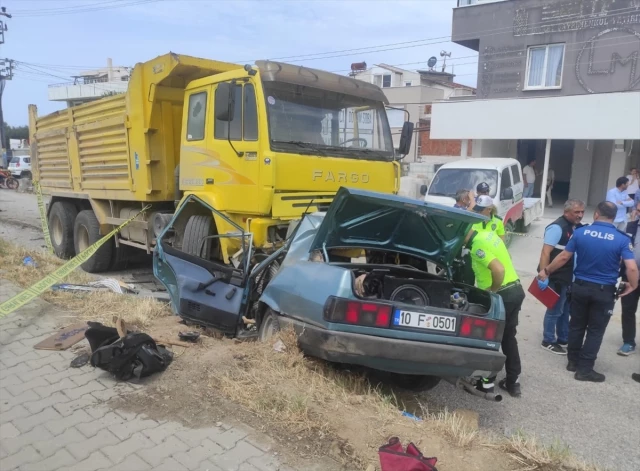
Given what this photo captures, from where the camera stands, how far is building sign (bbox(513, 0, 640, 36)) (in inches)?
659

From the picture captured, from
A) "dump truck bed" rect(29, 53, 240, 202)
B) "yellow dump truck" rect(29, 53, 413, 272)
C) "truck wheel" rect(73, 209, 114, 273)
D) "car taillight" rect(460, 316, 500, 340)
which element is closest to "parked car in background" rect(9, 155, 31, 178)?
"truck wheel" rect(73, 209, 114, 273)

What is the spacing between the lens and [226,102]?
5.25m

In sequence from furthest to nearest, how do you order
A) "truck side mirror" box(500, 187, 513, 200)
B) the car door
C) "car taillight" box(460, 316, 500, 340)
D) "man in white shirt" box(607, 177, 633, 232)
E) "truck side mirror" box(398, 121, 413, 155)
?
1. "truck side mirror" box(500, 187, 513, 200)
2. "man in white shirt" box(607, 177, 633, 232)
3. "truck side mirror" box(398, 121, 413, 155)
4. the car door
5. "car taillight" box(460, 316, 500, 340)

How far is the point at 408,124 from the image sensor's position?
21.4 ft

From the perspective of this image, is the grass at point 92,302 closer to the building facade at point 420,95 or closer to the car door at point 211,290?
the car door at point 211,290

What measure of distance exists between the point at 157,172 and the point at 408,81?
38772mm

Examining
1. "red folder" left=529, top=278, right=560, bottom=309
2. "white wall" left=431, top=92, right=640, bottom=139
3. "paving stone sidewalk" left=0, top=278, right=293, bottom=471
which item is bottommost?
"paving stone sidewalk" left=0, top=278, right=293, bottom=471

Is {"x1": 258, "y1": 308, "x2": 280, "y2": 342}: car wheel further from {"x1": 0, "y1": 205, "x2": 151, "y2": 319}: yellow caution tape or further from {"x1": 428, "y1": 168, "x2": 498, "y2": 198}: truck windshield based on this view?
{"x1": 428, "y1": 168, "x2": 498, "y2": 198}: truck windshield

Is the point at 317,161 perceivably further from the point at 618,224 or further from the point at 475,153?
the point at 475,153

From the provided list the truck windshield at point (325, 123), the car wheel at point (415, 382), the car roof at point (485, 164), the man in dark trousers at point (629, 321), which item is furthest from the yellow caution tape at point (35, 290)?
the car roof at point (485, 164)

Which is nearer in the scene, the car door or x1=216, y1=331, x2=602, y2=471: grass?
x1=216, y1=331, x2=602, y2=471: grass

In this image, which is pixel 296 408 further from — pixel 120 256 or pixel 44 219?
pixel 44 219

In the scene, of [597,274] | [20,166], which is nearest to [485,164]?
[597,274]

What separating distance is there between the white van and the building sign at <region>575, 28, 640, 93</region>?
315 inches
